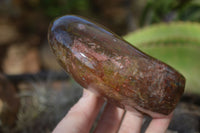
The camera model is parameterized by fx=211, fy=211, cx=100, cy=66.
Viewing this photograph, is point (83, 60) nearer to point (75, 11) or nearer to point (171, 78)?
point (171, 78)

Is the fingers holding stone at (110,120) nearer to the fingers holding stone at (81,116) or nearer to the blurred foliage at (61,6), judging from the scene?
the fingers holding stone at (81,116)

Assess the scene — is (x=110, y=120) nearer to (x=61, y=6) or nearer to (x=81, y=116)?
(x=81, y=116)

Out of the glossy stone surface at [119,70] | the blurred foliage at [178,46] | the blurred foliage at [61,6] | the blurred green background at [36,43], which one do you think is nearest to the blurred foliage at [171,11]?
the blurred green background at [36,43]

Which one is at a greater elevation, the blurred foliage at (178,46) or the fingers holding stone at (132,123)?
the blurred foliage at (178,46)

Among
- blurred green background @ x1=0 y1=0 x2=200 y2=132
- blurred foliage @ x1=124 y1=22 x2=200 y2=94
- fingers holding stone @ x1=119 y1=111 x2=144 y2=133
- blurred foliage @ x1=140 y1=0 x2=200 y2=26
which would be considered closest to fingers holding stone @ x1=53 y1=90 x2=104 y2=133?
fingers holding stone @ x1=119 y1=111 x2=144 y2=133

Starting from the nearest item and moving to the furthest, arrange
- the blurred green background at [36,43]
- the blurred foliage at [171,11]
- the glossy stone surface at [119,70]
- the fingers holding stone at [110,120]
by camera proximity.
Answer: the glossy stone surface at [119,70]
the fingers holding stone at [110,120]
the blurred green background at [36,43]
the blurred foliage at [171,11]

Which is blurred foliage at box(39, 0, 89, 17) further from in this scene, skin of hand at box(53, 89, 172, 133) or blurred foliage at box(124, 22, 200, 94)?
skin of hand at box(53, 89, 172, 133)
